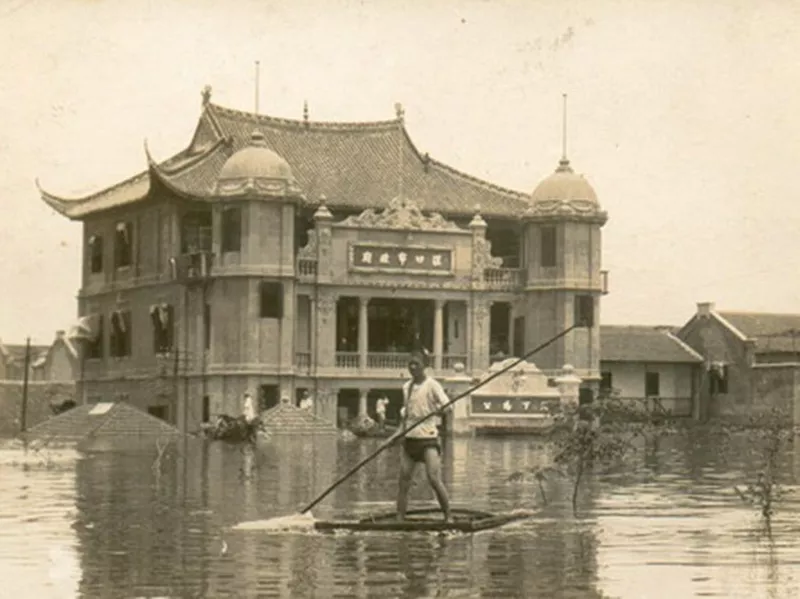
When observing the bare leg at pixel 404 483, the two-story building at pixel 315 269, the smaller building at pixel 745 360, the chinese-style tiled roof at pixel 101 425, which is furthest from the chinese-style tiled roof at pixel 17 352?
the bare leg at pixel 404 483

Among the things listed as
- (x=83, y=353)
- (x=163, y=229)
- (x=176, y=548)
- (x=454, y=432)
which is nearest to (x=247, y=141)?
(x=163, y=229)

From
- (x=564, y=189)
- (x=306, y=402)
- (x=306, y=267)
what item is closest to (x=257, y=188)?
(x=306, y=267)

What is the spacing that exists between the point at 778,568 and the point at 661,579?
100 centimetres

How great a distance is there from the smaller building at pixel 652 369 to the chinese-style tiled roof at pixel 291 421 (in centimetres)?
1782

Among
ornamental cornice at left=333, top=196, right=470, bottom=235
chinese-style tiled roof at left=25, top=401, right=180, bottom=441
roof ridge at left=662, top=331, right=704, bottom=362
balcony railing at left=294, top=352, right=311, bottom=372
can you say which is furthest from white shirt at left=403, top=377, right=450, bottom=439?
roof ridge at left=662, top=331, right=704, bottom=362

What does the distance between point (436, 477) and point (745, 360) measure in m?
47.6

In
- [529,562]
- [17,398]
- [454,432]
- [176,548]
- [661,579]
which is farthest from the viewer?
[17,398]

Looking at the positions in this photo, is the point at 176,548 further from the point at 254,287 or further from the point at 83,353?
the point at 83,353

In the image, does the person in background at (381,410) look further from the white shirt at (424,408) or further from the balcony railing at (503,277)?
the white shirt at (424,408)

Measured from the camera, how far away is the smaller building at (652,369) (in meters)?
60.2

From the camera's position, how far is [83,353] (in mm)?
56094

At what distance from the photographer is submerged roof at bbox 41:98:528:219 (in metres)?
52.5

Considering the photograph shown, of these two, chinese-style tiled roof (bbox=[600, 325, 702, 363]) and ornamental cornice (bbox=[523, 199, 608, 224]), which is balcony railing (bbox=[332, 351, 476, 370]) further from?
chinese-style tiled roof (bbox=[600, 325, 702, 363])

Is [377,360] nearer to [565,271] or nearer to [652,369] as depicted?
[565,271]
